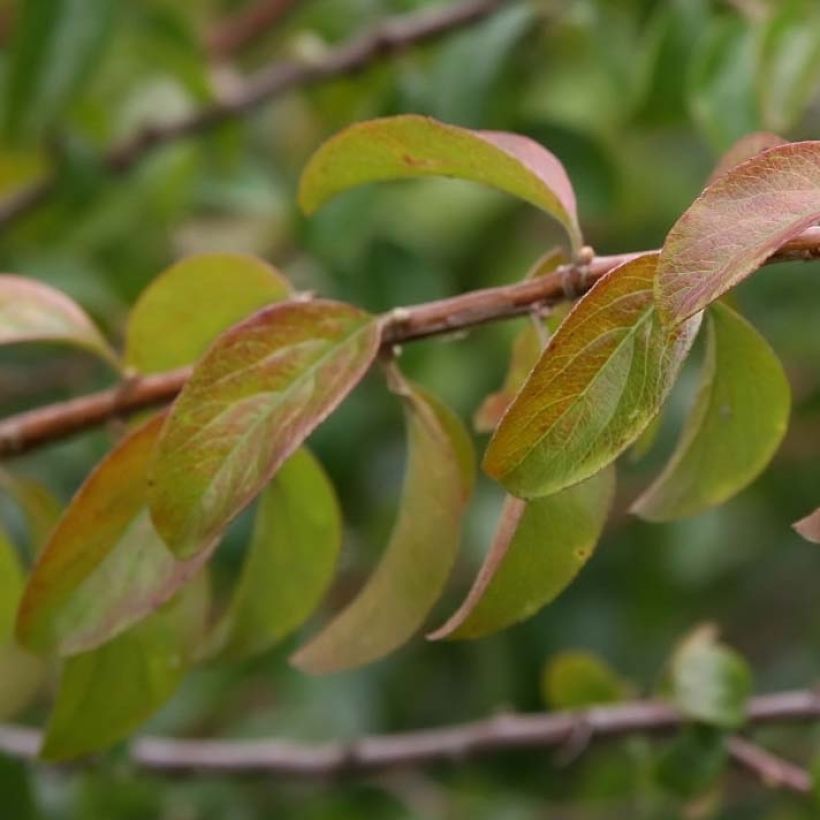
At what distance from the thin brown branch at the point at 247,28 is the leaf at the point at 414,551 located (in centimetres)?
77

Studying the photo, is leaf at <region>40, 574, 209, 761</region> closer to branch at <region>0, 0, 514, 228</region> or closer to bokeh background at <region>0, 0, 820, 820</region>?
bokeh background at <region>0, 0, 820, 820</region>

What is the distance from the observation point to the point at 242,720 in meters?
1.35

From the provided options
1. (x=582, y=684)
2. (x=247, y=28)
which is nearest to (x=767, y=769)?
(x=582, y=684)

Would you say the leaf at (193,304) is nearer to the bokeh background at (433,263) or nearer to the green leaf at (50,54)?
the bokeh background at (433,263)

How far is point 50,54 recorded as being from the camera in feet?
3.09

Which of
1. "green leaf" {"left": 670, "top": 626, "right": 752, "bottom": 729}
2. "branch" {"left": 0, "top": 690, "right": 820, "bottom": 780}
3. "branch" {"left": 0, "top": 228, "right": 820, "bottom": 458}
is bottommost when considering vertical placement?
"branch" {"left": 0, "top": 690, "right": 820, "bottom": 780}

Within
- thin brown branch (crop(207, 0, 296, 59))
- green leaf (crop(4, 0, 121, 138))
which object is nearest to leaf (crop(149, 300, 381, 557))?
green leaf (crop(4, 0, 121, 138))

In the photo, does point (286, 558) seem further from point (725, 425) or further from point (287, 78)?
point (287, 78)

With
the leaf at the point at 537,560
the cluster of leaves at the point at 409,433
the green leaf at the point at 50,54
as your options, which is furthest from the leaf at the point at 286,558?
the green leaf at the point at 50,54

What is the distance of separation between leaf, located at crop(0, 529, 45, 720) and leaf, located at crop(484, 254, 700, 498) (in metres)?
0.24

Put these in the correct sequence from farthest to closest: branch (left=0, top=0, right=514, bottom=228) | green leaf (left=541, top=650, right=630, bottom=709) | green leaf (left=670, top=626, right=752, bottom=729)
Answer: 1. branch (left=0, top=0, right=514, bottom=228)
2. green leaf (left=541, top=650, right=630, bottom=709)
3. green leaf (left=670, top=626, right=752, bottom=729)

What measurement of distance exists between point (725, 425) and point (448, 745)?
39 cm

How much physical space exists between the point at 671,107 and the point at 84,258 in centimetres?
42

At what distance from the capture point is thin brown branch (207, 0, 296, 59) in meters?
1.26
